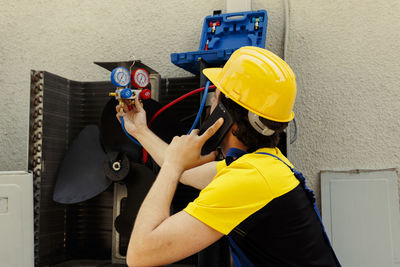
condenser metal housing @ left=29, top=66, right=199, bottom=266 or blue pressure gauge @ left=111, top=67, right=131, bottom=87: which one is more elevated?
blue pressure gauge @ left=111, top=67, right=131, bottom=87

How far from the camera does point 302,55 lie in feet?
5.54

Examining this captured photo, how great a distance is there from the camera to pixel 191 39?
5.90ft

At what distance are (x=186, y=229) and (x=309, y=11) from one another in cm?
129

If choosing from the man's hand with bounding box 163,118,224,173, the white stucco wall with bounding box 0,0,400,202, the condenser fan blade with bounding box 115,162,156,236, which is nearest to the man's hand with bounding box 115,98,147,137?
the condenser fan blade with bounding box 115,162,156,236

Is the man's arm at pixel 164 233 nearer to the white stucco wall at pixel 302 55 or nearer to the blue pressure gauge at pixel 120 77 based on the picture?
the blue pressure gauge at pixel 120 77

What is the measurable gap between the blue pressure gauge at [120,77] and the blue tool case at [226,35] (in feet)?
0.66

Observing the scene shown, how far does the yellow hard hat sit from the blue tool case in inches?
14.1

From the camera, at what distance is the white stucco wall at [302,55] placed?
1.60m

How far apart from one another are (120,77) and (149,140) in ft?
0.85

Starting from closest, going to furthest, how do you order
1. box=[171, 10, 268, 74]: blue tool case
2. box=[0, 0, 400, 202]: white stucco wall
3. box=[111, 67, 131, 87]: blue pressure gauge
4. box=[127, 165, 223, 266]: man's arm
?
box=[127, 165, 223, 266]: man's arm
box=[111, 67, 131, 87]: blue pressure gauge
box=[171, 10, 268, 74]: blue tool case
box=[0, 0, 400, 202]: white stucco wall

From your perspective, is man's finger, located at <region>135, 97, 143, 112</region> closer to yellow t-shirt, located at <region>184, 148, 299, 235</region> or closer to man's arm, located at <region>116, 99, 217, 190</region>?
man's arm, located at <region>116, 99, 217, 190</region>

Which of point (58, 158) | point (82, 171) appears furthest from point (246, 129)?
point (58, 158)

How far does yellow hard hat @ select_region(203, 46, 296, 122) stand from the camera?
967 mm

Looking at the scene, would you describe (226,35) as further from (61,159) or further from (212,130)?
(61,159)
